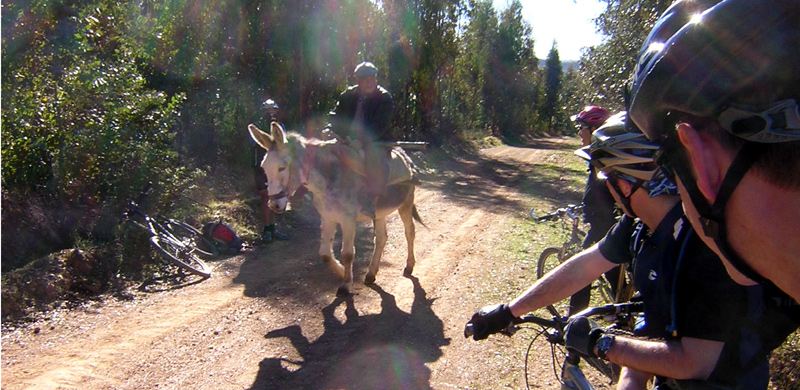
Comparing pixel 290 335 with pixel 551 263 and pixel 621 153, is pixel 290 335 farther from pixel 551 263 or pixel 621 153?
pixel 621 153

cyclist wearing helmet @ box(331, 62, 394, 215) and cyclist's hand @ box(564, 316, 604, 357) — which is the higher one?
cyclist wearing helmet @ box(331, 62, 394, 215)

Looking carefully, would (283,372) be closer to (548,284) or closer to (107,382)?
(107,382)

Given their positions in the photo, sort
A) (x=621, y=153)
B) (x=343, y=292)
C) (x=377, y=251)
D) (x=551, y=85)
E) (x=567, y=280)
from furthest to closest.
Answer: (x=551, y=85)
(x=377, y=251)
(x=343, y=292)
(x=567, y=280)
(x=621, y=153)

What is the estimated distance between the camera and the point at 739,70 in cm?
102

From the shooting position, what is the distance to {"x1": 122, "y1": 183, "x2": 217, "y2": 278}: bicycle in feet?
26.6

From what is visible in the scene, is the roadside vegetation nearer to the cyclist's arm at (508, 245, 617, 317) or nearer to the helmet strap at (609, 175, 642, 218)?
the cyclist's arm at (508, 245, 617, 317)

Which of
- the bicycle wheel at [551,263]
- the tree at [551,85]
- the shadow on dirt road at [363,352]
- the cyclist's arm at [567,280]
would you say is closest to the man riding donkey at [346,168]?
the shadow on dirt road at [363,352]

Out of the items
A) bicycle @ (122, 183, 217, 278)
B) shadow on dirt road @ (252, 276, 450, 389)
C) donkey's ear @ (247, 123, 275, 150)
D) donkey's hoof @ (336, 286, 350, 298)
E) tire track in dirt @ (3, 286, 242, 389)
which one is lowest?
tire track in dirt @ (3, 286, 242, 389)

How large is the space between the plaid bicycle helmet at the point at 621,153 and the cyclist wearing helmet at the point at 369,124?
4973mm

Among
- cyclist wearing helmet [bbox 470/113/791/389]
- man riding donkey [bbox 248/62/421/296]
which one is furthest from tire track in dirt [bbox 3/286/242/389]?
cyclist wearing helmet [bbox 470/113/791/389]

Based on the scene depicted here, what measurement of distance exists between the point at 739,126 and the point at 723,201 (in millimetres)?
147

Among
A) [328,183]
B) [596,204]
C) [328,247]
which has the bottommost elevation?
[328,247]

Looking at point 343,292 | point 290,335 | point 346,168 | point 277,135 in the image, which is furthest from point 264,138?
point 290,335

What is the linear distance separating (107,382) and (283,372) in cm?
148
